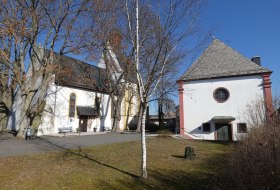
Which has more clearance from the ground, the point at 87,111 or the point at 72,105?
the point at 72,105

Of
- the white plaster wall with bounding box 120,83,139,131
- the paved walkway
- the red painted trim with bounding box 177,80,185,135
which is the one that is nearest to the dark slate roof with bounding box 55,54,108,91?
the white plaster wall with bounding box 120,83,139,131

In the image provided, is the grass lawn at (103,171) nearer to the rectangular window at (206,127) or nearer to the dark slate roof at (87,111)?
the rectangular window at (206,127)

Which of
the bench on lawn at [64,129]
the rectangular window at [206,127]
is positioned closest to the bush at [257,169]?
the rectangular window at [206,127]

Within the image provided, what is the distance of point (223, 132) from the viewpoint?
943 inches

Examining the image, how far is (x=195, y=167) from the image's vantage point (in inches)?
411

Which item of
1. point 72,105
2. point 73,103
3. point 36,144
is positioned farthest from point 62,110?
point 36,144

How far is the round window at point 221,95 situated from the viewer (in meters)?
24.4

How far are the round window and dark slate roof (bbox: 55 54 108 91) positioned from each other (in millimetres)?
16793

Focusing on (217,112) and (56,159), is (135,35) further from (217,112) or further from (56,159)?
(217,112)

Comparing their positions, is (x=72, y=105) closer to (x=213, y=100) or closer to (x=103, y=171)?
(x=213, y=100)

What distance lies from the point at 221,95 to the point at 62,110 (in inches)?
733

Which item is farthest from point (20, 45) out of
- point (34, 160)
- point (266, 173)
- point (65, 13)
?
point (266, 173)

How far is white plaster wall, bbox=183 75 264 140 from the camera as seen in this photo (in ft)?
77.0

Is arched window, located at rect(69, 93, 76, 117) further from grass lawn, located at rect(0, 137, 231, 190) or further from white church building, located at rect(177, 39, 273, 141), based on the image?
grass lawn, located at rect(0, 137, 231, 190)
